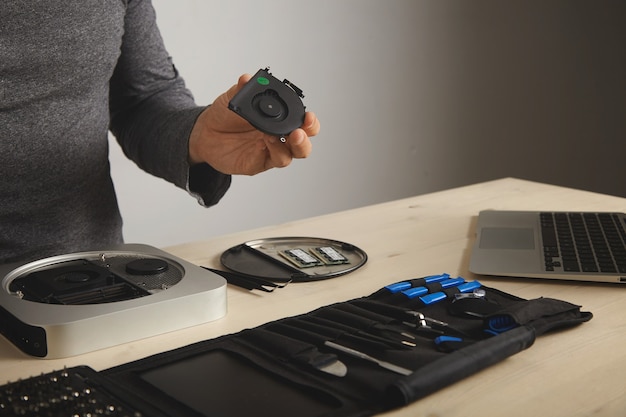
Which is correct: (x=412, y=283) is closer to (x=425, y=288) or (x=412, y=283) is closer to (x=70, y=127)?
(x=425, y=288)

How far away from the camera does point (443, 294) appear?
0.95 metres

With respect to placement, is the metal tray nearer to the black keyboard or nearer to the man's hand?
the man's hand

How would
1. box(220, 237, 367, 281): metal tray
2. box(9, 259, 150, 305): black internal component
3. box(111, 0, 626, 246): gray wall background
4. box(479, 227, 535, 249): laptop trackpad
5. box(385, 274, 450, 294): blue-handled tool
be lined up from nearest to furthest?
box(9, 259, 150, 305): black internal component, box(385, 274, 450, 294): blue-handled tool, box(220, 237, 367, 281): metal tray, box(479, 227, 535, 249): laptop trackpad, box(111, 0, 626, 246): gray wall background

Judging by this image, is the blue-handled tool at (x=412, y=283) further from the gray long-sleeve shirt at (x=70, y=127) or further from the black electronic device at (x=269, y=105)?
the gray long-sleeve shirt at (x=70, y=127)

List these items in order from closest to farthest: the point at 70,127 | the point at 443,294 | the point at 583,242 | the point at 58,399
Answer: the point at 58,399
the point at 443,294
the point at 583,242
the point at 70,127

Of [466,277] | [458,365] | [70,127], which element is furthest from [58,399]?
[70,127]

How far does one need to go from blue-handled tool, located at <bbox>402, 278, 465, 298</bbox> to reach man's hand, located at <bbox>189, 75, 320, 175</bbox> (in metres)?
0.22

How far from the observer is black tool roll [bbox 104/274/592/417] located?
0.71 metres

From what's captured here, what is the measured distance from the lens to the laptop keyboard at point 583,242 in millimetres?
1075

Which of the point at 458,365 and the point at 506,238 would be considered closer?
the point at 458,365

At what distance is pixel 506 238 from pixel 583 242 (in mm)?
110

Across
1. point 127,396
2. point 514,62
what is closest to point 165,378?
point 127,396

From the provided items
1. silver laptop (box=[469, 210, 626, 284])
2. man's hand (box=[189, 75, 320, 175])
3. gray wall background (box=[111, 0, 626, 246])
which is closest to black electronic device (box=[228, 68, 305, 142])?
man's hand (box=[189, 75, 320, 175])

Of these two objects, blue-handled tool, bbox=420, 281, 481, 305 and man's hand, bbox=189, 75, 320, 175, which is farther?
man's hand, bbox=189, 75, 320, 175
